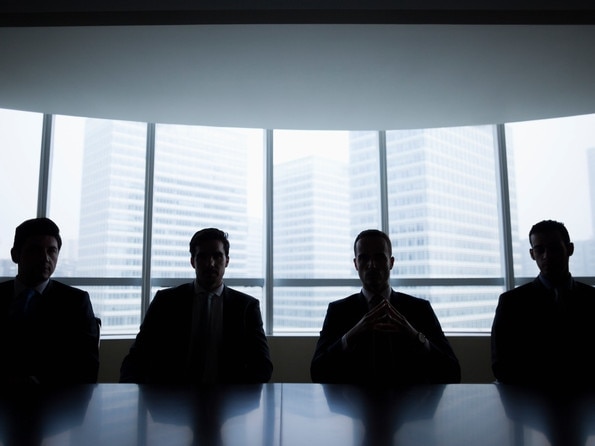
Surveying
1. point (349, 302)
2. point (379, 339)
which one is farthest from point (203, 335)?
point (379, 339)

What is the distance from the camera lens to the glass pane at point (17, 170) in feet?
16.0

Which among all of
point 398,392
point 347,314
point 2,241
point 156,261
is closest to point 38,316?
point 347,314

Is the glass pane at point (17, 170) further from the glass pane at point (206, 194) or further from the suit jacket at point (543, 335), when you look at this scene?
the suit jacket at point (543, 335)

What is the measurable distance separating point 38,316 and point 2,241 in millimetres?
3156

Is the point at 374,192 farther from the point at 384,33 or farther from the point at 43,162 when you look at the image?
the point at 43,162

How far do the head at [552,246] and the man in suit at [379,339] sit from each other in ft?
2.41

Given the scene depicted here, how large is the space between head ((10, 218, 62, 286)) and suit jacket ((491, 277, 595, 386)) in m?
2.48

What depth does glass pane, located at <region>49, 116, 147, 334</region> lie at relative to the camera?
5.04 m

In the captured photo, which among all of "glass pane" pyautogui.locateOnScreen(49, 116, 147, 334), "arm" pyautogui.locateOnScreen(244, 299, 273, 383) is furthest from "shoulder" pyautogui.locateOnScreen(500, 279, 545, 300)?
"glass pane" pyautogui.locateOnScreen(49, 116, 147, 334)

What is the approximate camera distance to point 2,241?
4848mm

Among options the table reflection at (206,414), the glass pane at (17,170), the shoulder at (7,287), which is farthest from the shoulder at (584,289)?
the glass pane at (17,170)

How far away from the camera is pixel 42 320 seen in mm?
2324

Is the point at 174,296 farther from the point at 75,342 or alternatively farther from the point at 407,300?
the point at 407,300

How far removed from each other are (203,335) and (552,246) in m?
2.09
